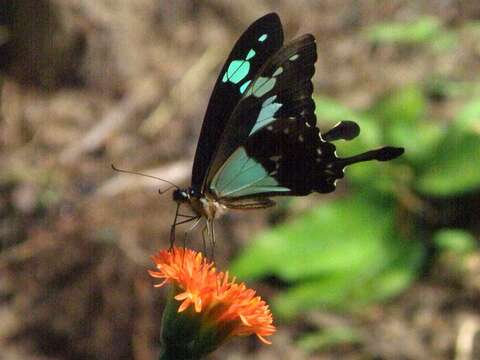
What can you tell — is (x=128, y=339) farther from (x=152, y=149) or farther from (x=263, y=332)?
(x=263, y=332)

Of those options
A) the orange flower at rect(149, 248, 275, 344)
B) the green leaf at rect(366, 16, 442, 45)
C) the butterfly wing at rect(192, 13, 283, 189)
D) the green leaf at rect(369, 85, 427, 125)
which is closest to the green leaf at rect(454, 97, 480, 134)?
the green leaf at rect(369, 85, 427, 125)

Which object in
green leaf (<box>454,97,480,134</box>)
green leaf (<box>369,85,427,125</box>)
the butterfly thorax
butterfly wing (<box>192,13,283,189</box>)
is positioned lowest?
the butterfly thorax

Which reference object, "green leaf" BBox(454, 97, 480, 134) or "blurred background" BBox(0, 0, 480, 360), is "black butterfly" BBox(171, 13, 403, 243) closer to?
"blurred background" BBox(0, 0, 480, 360)

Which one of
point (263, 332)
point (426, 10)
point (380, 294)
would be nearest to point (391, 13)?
point (426, 10)

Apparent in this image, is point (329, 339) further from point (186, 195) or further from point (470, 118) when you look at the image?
point (186, 195)

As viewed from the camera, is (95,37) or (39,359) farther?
(95,37)

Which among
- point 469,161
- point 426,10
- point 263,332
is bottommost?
point 263,332

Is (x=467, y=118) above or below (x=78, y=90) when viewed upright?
below

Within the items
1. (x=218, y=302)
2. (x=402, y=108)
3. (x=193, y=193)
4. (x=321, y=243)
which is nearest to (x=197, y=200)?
(x=193, y=193)
